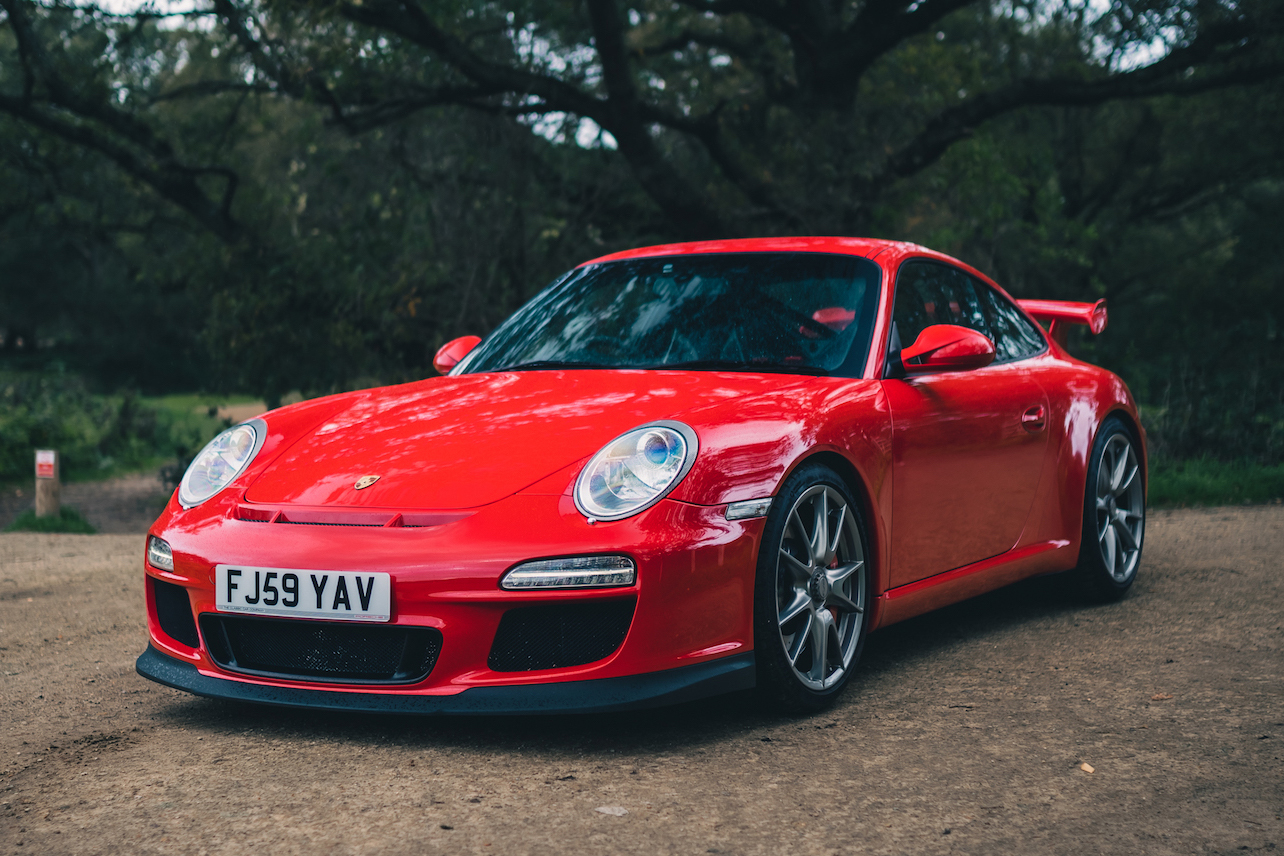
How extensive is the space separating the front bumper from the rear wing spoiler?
3.03 meters

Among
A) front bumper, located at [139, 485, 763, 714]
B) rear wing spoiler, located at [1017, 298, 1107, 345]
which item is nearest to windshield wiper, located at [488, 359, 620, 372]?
front bumper, located at [139, 485, 763, 714]

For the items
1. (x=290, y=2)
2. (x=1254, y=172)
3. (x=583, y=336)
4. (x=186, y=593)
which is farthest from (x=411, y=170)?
(x=1254, y=172)

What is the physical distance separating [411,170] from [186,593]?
1010 centimetres

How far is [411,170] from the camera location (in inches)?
510

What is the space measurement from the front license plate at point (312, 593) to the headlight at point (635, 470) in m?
0.55

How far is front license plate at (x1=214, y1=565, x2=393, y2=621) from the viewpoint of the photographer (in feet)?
10.1

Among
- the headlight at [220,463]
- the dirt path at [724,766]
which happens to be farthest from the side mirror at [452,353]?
the dirt path at [724,766]

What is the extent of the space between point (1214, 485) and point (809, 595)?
6602 mm

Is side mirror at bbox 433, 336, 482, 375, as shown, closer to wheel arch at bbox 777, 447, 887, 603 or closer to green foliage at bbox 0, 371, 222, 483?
wheel arch at bbox 777, 447, 887, 603

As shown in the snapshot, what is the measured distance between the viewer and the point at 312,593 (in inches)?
122

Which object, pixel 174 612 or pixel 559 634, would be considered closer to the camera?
pixel 559 634

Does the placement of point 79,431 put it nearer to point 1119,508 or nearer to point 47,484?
point 47,484

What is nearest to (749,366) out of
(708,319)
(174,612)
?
(708,319)

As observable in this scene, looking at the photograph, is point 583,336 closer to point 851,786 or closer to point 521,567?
point 521,567
